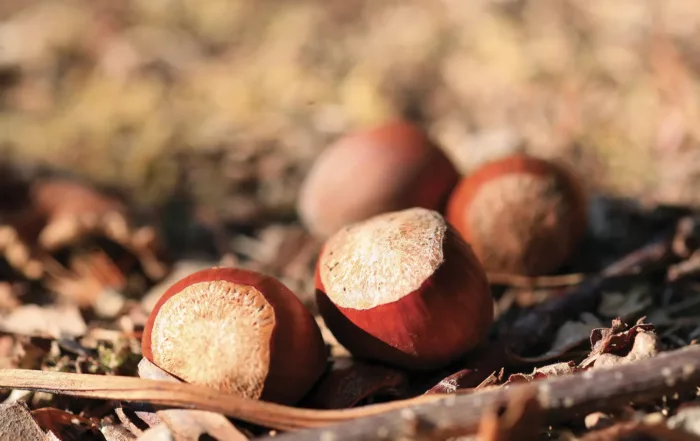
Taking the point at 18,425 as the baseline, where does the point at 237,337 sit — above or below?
above

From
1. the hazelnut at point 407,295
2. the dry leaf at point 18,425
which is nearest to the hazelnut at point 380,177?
the hazelnut at point 407,295

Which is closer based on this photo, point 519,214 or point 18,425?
point 18,425

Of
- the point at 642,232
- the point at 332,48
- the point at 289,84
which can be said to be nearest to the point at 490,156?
the point at 642,232

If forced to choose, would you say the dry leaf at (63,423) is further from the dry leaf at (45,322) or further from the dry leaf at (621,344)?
the dry leaf at (621,344)

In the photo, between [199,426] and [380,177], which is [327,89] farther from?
[199,426]

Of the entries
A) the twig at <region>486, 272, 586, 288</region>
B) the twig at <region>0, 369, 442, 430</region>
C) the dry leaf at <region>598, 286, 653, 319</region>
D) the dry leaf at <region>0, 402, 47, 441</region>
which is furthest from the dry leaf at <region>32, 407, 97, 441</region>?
the dry leaf at <region>598, 286, 653, 319</region>

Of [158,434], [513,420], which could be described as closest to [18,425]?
[158,434]

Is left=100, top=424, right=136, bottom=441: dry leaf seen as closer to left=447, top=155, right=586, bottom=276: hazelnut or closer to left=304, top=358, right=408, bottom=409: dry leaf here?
left=304, top=358, right=408, bottom=409: dry leaf
